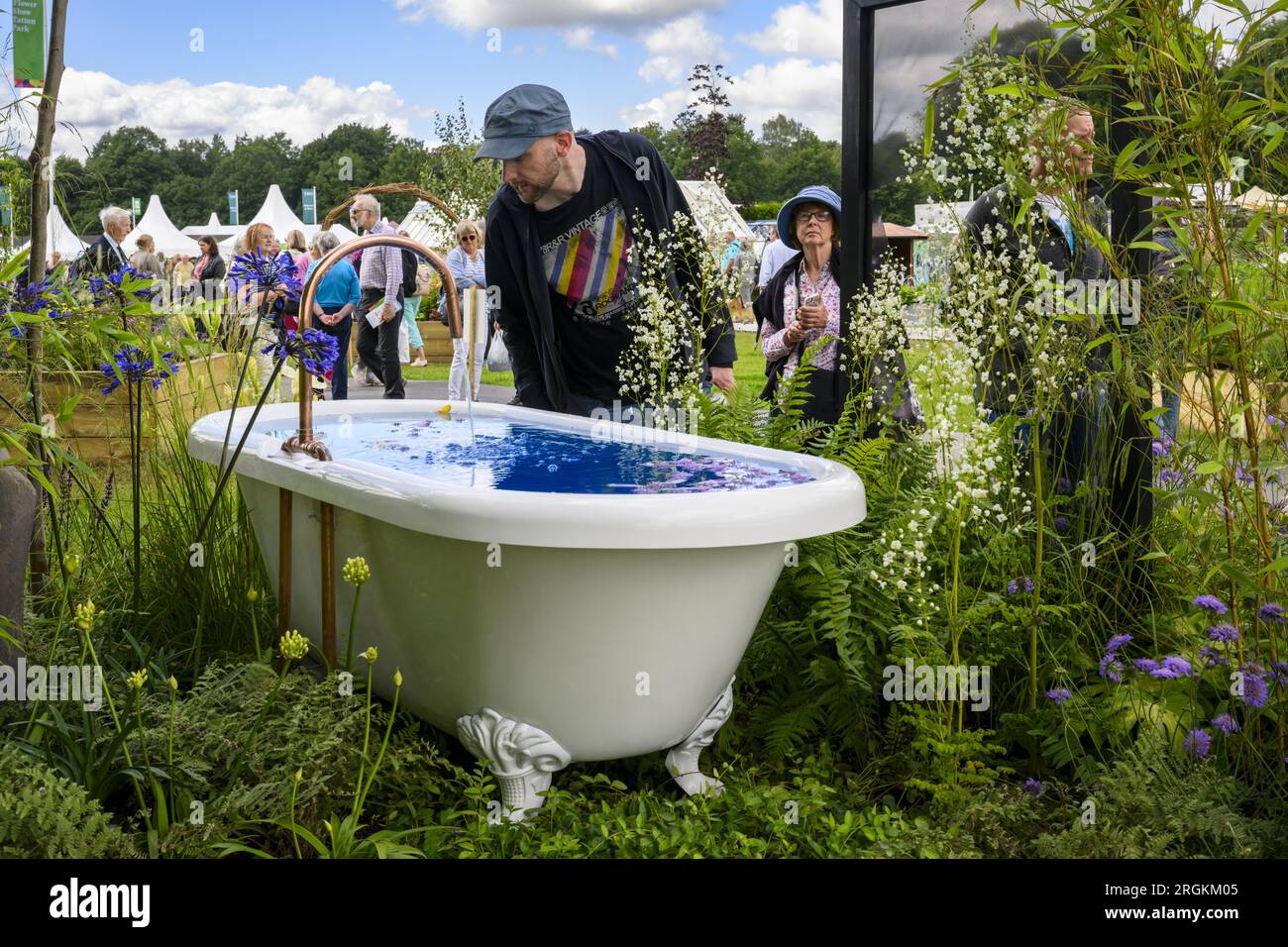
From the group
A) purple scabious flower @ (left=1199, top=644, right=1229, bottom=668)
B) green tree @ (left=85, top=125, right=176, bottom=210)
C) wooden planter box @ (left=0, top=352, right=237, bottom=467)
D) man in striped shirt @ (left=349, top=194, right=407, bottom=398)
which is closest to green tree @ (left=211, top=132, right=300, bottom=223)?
green tree @ (left=85, top=125, right=176, bottom=210)

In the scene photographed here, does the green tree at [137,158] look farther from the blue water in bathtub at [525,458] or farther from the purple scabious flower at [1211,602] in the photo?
the purple scabious flower at [1211,602]

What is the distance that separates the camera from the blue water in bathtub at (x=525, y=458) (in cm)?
286

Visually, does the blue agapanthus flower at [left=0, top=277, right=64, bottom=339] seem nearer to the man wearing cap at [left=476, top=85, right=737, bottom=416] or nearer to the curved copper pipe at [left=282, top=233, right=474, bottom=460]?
the curved copper pipe at [left=282, top=233, right=474, bottom=460]

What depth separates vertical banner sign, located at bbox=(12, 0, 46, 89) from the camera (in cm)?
319

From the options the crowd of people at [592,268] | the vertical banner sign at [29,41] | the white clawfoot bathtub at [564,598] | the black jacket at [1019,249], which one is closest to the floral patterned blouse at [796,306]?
the crowd of people at [592,268]

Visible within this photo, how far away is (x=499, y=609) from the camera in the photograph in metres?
2.46

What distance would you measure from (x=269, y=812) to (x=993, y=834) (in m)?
1.43

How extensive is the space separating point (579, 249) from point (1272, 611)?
8.18 feet

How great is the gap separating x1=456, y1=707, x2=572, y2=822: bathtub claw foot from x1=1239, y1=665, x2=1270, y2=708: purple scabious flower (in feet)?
4.50

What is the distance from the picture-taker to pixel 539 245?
161 inches
